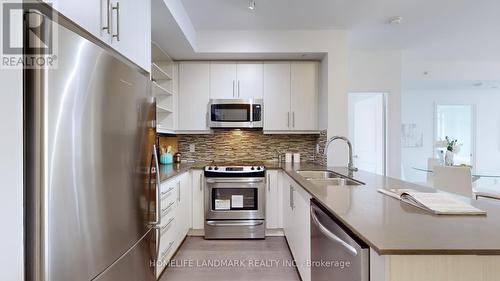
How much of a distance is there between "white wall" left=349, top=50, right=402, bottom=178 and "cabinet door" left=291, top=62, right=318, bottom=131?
77 centimetres

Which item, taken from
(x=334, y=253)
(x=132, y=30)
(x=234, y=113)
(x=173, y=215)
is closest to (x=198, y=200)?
(x=173, y=215)

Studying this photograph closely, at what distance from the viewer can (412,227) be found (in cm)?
100

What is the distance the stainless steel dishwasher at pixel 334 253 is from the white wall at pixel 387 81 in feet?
9.52

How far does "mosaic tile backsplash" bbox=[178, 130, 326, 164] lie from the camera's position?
399cm

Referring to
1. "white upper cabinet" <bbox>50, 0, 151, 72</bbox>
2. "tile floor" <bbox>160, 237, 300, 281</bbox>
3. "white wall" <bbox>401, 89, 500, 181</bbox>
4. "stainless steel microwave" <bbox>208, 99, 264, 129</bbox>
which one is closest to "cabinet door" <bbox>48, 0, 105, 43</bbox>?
"white upper cabinet" <bbox>50, 0, 151, 72</bbox>

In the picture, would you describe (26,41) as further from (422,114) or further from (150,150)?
(422,114)

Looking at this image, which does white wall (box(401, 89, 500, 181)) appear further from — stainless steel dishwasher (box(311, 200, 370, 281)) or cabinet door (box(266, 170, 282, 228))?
stainless steel dishwasher (box(311, 200, 370, 281))

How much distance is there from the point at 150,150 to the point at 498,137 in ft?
23.7

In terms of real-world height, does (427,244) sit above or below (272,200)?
above

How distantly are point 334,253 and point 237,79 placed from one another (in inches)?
110

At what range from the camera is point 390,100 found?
4.05m

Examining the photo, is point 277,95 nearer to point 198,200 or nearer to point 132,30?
point 198,200

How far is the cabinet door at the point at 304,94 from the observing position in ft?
12.1

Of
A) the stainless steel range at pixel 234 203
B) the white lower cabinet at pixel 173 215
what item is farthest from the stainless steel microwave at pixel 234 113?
the white lower cabinet at pixel 173 215
